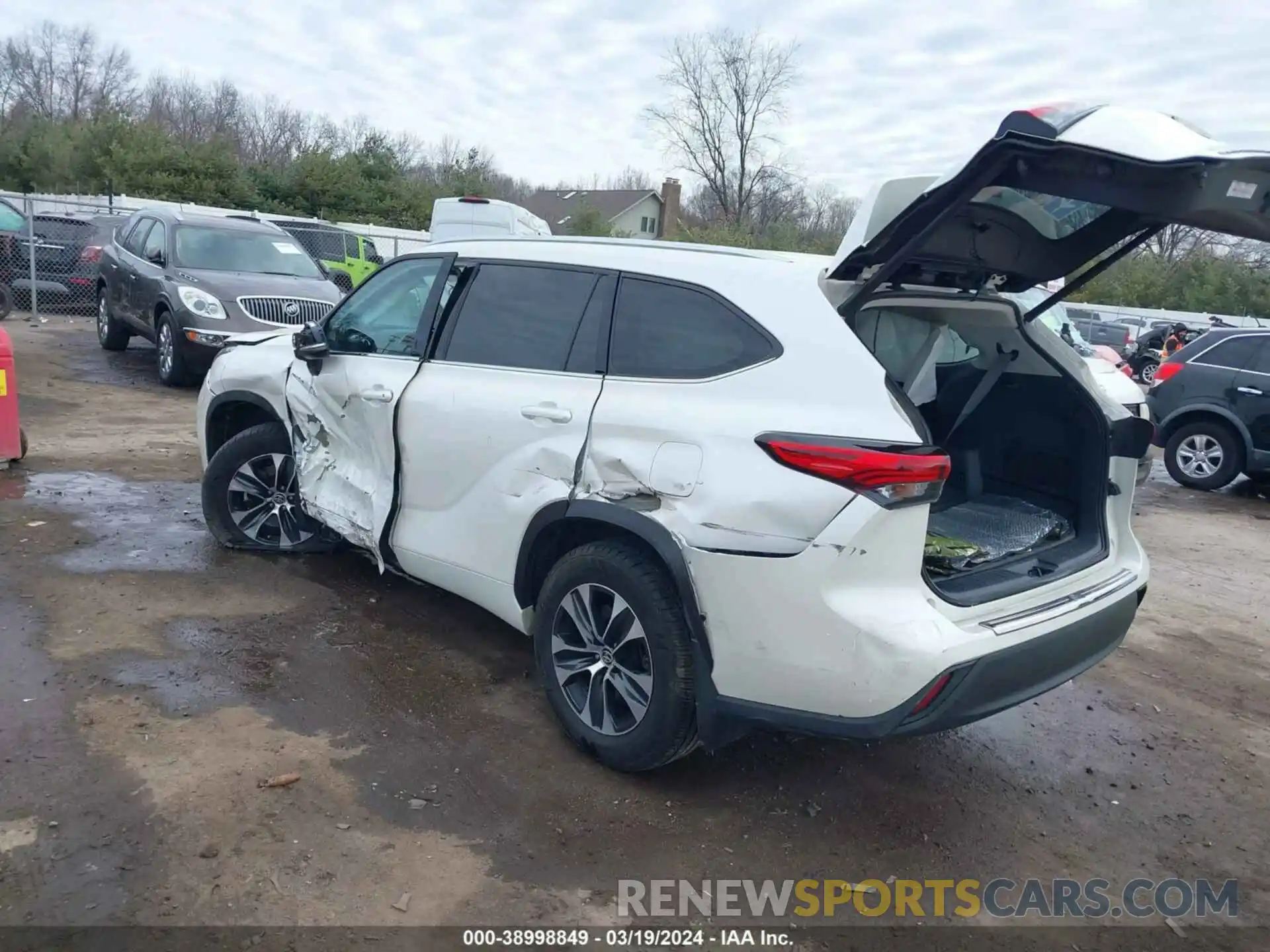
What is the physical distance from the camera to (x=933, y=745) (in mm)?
4012

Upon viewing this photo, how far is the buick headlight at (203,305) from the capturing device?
10.2 meters

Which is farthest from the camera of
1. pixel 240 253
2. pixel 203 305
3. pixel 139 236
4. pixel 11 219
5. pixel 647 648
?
pixel 11 219

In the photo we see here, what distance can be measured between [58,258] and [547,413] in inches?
590

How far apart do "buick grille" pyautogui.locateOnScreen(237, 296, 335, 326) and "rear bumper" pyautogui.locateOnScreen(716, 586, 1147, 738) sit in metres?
8.59

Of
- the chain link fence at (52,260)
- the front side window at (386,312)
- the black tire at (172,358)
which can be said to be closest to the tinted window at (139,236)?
the black tire at (172,358)

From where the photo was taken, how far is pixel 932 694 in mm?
2830

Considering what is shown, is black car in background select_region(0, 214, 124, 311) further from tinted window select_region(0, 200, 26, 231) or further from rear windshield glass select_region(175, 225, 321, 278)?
rear windshield glass select_region(175, 225, 321, 278)

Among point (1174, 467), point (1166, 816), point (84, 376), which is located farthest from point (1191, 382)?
point (84, 376)

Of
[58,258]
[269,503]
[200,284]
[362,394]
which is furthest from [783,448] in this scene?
[58,258]

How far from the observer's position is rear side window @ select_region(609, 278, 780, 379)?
321cm

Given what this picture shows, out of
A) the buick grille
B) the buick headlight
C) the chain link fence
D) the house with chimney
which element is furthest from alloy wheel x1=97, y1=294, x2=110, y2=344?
the house with chimney

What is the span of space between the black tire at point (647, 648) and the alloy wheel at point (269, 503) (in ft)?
7.69

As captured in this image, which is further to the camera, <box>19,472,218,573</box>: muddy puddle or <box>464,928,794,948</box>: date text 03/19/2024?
<box>19,472,218,573</box>: muddy puddle

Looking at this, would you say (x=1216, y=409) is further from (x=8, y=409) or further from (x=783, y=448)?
(x=8, y=409)
